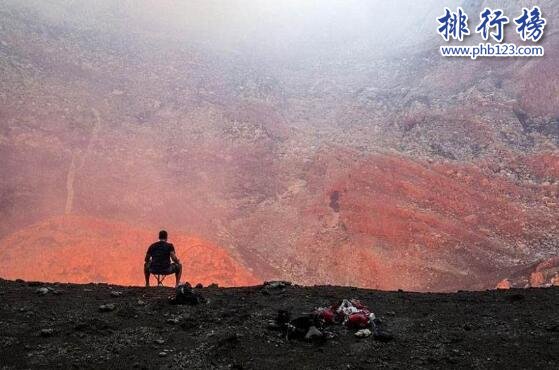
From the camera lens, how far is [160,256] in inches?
356

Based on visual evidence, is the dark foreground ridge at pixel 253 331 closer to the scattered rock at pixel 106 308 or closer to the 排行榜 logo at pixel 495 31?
the scattered rock at pixel 106 308

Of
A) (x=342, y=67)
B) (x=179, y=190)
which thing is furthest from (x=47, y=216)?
(x=342, y=67)

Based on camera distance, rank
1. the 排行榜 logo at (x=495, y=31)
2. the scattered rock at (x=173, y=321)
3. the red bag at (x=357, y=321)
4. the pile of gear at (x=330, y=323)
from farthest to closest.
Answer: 1. the 排行榜 logo at (x=495, y=31)
2. the scattered rock at (x=173, y=321)
3. the red bag at (x=357, y=321)
4. the pile of gear at (x=330, y=323)

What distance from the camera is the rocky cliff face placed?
62.4 feet

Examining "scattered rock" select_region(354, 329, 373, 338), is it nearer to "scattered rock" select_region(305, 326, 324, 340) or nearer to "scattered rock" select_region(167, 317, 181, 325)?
"scattered rock" select_region(305, 326, 324, 340)

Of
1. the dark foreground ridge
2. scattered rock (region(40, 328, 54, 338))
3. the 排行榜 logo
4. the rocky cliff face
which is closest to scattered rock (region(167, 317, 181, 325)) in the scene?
the dark foreground ridge

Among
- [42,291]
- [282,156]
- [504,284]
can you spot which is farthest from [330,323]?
[282,156]

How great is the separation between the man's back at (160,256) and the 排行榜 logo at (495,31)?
20445mm

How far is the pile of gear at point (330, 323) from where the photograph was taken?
621 centimetres

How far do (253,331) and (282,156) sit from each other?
19030 mm

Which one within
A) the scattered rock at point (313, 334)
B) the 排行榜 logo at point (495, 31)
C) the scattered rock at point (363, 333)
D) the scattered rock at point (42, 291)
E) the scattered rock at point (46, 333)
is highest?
the 排行榜 logo at point (495, 31)

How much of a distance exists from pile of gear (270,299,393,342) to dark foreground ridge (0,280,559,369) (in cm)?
11

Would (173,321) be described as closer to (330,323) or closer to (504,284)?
(330,323)

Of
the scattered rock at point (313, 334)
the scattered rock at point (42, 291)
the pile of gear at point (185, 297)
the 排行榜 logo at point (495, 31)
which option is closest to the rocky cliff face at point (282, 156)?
the 排行榜 logo at point (495, 31)
